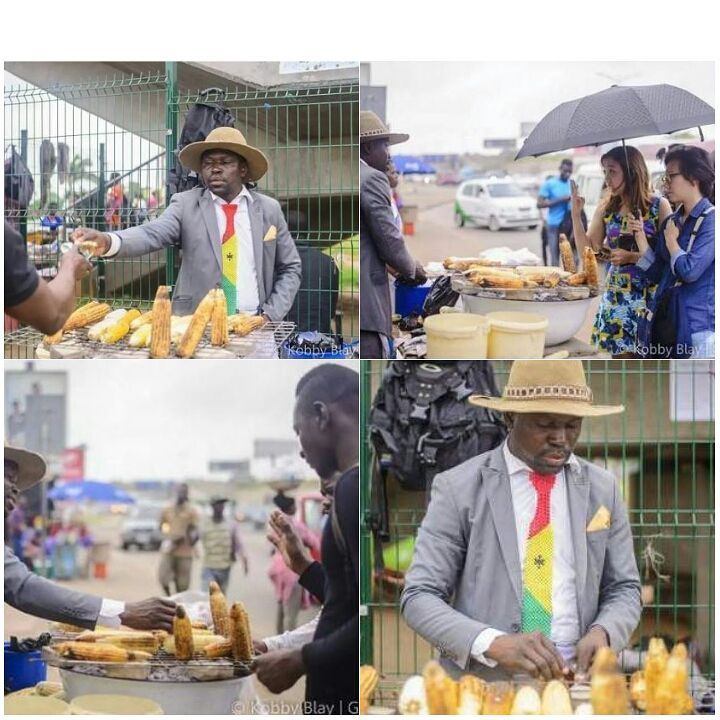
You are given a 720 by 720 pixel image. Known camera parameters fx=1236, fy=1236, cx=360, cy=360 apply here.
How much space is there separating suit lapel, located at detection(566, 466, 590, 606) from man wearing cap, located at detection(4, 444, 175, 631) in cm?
151

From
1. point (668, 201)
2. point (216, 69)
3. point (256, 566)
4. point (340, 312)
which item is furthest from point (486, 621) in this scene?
point (216, 69)

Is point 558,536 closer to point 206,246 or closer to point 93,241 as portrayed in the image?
point 206,246

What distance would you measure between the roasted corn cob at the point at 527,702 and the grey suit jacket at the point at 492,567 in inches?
3.5

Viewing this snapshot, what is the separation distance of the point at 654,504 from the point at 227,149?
2070 millimetres

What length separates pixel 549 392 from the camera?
173 inches

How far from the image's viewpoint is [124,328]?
4617mm

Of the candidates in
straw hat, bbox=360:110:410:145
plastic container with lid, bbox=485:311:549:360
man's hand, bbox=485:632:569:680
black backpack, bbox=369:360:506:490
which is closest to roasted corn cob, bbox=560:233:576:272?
plastic container with lid, bbox=485:311:549:360

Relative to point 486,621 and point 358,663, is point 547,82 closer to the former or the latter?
point 486,621

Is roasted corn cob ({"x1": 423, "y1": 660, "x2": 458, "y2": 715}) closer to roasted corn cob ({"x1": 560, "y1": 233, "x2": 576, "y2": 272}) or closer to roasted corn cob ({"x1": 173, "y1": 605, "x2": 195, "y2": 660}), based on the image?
roasted corn cob ({"x1": 173, "y1": 605, "x2": 195, "y2": 660})

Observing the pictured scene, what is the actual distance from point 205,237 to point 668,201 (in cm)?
173

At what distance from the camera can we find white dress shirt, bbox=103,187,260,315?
15.1 feet

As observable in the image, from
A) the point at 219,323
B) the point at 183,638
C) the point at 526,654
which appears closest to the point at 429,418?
the point at 219,323

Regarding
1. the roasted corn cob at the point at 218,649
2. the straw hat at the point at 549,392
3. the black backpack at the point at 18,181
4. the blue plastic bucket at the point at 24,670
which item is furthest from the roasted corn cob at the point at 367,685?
the black backpack at the point at 18,181

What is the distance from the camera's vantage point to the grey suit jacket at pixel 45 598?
181 inches
